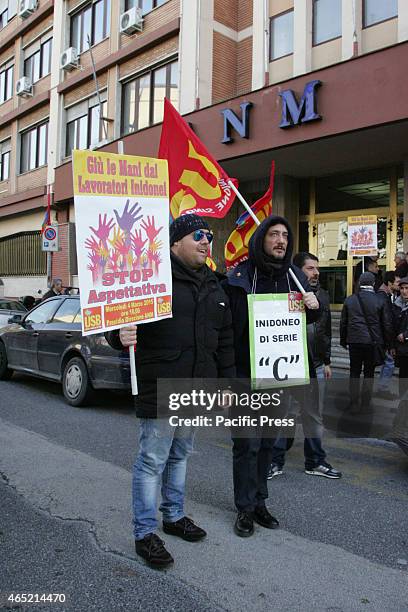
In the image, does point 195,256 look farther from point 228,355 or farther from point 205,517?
point 205,517

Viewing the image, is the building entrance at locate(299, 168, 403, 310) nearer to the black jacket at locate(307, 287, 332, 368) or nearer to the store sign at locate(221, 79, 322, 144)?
the store sign at locate(221, 79, 322, 144)

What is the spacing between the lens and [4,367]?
31.3 feet

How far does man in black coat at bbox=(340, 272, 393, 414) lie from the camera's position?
A: 22.8ft

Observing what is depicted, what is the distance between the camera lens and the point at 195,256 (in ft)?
10.8

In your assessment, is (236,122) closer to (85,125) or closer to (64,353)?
(64,353)

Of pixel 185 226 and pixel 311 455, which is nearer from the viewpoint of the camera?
pixel 185 226

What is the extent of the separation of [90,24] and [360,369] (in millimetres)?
18339

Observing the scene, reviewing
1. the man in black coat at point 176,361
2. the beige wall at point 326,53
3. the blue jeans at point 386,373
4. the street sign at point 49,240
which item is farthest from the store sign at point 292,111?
the man in black coat at point 176,361

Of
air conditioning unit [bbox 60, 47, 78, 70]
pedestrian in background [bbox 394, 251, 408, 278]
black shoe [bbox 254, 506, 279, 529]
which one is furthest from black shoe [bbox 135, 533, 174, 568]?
air conditioning unit [bbox 60, 47, 78, 70]

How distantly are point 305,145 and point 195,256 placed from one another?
9.60 m

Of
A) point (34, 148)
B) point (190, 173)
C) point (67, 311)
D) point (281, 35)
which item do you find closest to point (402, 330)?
point (190, 173)

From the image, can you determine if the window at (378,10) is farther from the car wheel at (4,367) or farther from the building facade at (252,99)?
the car wheel at (4,367)

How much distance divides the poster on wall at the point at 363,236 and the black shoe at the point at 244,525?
22.4ft

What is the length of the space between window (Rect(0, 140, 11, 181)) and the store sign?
54.9 feet
